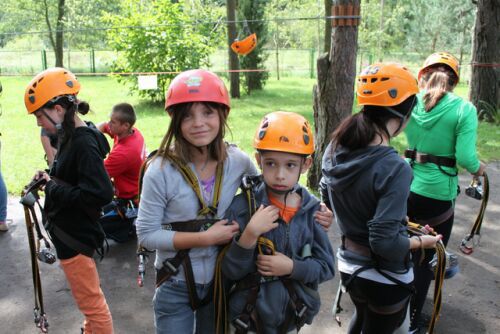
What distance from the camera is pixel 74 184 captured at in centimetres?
282

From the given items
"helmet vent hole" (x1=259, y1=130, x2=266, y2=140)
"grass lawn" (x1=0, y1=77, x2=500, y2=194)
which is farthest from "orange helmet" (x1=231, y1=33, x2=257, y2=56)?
"helmet vent hole" (x1=259, y1=130, x2=266, y2=140)

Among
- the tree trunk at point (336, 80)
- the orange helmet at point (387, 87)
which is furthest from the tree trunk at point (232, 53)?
the orange helmet at point (387, 87)

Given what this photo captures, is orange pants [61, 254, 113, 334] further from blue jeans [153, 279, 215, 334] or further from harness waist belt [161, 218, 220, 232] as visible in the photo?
harness waist belt [161, 218, 220, 232]

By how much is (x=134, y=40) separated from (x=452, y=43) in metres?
23.0

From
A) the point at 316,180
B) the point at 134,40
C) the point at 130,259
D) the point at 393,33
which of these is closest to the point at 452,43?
the point at 393,33

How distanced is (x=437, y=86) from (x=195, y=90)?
1999 millimetres

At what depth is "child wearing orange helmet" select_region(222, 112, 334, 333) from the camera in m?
2.13

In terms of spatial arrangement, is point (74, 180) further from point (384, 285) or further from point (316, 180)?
point (316, 180)

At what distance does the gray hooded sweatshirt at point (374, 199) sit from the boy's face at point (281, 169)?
36 cm

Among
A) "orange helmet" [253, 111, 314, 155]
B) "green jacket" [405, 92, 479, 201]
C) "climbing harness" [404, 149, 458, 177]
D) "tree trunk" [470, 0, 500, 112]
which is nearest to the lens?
"orange helmet" [253, 111, 314, 155]

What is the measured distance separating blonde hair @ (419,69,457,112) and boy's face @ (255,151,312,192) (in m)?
1.57

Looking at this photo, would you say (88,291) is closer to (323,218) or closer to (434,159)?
(323,218)

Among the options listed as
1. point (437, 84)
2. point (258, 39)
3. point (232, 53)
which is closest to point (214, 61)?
point (258, 39)

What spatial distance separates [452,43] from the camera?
99.3ft
